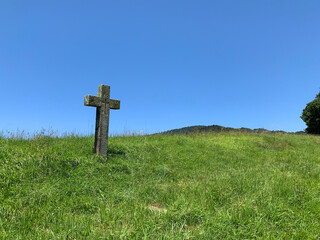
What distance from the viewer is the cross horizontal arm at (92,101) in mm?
7758

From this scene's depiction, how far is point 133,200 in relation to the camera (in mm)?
4871

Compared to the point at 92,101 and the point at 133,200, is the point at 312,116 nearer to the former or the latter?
the point at 92,101

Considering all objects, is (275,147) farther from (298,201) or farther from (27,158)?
(27,158)

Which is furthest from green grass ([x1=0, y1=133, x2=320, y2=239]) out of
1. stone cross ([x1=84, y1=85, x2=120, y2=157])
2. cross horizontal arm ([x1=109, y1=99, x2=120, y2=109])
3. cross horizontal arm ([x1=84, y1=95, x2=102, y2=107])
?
cross horizontal arm ([x1=109, y1=99, x2=120, y2=109])

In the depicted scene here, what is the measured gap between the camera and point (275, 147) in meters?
14.1

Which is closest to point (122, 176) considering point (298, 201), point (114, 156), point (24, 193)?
point (114, 156)

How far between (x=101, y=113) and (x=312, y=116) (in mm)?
31722

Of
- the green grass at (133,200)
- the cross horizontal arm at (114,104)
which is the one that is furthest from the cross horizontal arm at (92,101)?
the green grass at (133,200)

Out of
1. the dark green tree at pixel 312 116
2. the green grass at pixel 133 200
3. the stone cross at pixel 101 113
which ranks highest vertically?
the dark green tree at pixel 312 116

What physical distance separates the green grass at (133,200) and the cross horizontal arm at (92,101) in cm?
171

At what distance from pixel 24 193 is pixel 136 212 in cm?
271

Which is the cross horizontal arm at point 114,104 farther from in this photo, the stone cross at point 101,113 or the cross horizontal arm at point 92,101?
the cross horizontal arm at point 92,101

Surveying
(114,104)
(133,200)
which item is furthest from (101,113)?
(133,200)

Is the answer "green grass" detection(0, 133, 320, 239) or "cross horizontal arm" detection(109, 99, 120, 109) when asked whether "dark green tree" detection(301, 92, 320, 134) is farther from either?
"cross horizontal arm" detection(109, 99, 120, 109)
